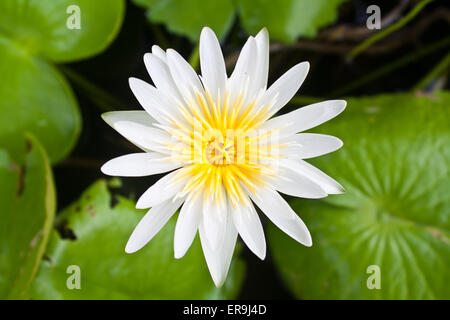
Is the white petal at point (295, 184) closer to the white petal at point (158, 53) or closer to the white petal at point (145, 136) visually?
the white petal at point (145, 136)

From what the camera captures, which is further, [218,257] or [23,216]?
[23,216]

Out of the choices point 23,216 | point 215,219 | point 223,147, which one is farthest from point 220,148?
point 23,216

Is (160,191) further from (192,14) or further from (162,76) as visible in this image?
(192,14)

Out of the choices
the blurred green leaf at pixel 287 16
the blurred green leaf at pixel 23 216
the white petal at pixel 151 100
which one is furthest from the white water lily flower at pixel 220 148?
the blurred green leaf at pixel 287 16

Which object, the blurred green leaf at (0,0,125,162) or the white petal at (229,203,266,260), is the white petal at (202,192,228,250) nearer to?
the white petal at (229,203,266,260)

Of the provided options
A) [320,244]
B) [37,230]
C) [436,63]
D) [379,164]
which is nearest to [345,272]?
[320,244]

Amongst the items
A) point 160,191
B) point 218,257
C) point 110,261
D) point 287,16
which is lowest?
point 110,261
